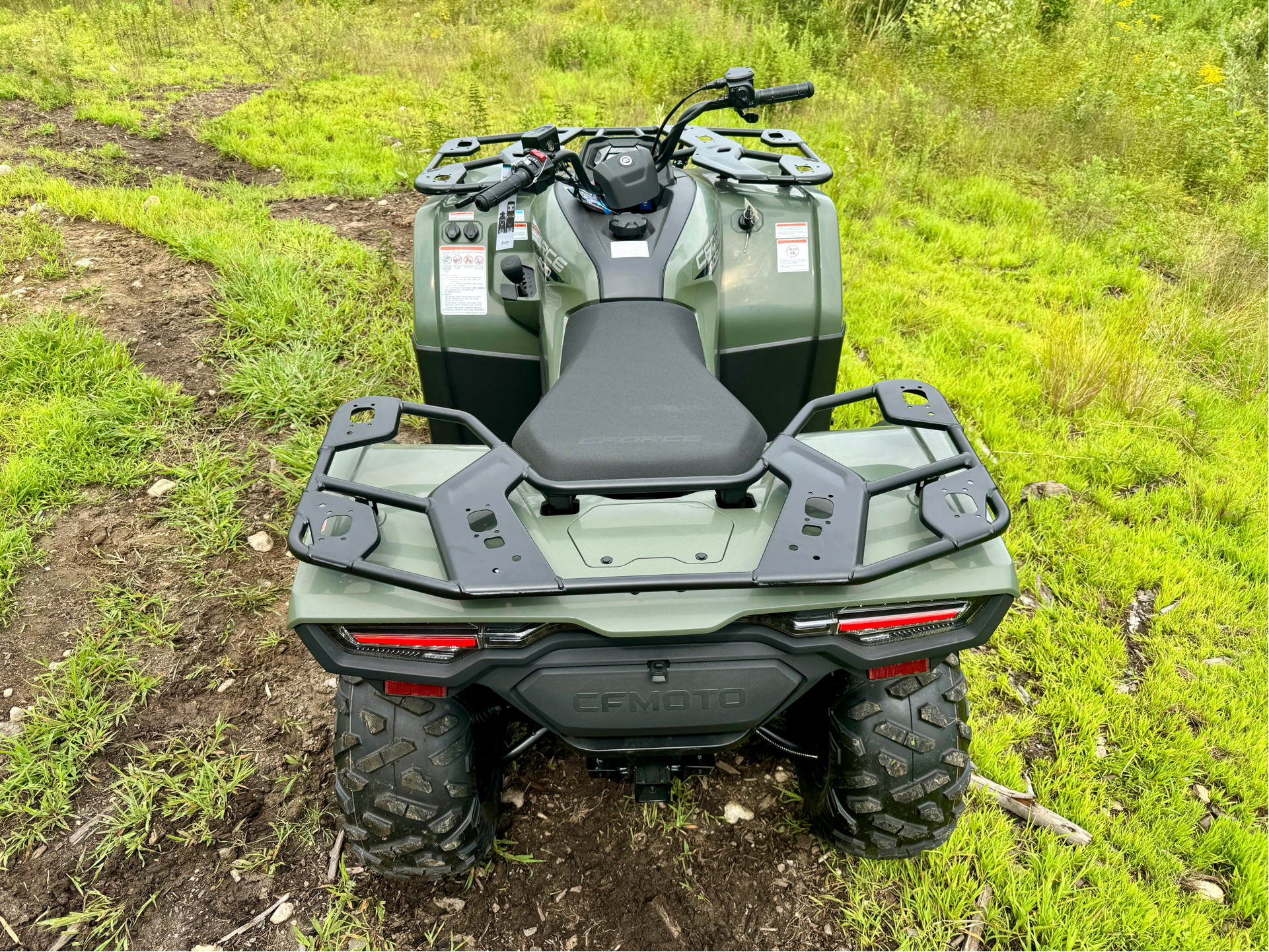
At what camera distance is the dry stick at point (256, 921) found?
1.88 m

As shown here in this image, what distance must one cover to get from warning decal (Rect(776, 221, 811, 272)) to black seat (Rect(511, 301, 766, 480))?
80cm

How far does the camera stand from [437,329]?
8.81ft

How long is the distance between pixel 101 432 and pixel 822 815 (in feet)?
10.1

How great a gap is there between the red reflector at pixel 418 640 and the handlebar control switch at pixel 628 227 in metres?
1.31

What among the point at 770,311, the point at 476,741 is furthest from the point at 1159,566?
the point at 476,741

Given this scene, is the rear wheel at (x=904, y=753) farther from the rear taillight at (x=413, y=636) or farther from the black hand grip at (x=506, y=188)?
the black hand grip at (x=506, y=188)

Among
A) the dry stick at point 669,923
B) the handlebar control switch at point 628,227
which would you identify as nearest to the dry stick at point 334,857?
the dry stick at point 669,923

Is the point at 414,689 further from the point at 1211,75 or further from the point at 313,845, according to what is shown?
the point at 1211,75

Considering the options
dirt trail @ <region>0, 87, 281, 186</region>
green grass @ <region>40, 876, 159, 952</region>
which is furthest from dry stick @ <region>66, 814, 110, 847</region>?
dirt trail @ <region>0, 87, 281, 186</region>

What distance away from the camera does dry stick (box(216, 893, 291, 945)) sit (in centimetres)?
188

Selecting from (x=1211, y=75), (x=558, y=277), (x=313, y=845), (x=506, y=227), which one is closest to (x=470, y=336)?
(x=506, y=227)

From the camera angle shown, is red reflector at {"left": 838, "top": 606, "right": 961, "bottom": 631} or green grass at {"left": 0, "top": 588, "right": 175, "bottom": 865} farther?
green grass at {"left": 0, "top": 588, "right": 175, "bottom": 865}

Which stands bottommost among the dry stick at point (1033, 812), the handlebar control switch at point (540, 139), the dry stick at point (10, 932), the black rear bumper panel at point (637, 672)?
the dry stick at point (10, 932)

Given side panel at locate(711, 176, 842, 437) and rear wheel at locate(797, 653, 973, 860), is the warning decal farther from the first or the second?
rear wheel at locate(797, 653, 973, 860)
